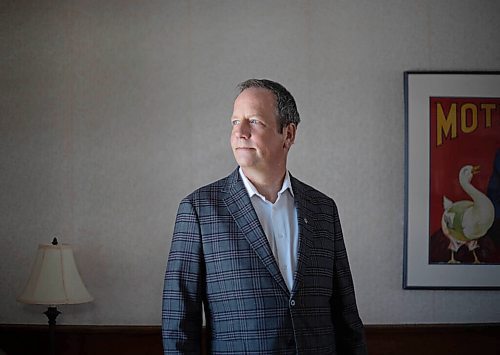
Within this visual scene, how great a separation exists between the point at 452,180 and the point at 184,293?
1826mm

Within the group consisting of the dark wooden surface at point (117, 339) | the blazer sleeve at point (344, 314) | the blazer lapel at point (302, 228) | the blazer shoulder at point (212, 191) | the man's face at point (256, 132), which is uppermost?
the man's face at point (256, 132)

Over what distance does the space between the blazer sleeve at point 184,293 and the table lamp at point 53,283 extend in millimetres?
1106

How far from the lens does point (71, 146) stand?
125 inches

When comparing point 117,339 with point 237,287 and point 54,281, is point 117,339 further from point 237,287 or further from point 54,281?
point 237,287

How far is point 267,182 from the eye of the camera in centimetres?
196

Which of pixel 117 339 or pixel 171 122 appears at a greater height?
pixel 171 122

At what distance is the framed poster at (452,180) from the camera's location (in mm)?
3168

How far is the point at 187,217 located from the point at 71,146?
1.47 m

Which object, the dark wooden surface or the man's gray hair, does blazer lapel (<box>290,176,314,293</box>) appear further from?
the dark wooden surface

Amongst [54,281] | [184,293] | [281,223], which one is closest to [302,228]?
[281,223]

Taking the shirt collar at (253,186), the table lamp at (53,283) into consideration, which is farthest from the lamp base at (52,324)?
the shirt collar at (253,186)

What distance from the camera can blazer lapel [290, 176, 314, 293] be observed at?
187cm

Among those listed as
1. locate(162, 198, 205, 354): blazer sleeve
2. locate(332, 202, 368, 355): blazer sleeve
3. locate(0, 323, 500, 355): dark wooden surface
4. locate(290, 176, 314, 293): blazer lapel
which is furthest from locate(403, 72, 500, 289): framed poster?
locate(162, 198, 205, 354): blazer sleeve

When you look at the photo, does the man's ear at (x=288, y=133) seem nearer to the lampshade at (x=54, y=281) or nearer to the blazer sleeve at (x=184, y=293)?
the blazer sleeve at (x=184, y=293)
